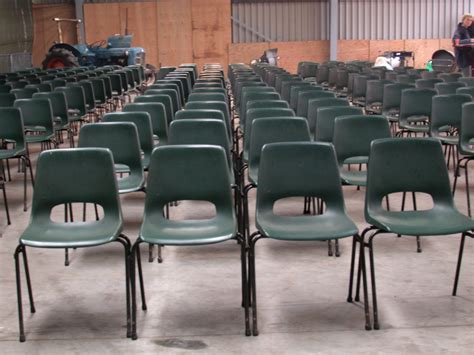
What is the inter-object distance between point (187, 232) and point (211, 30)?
2121 cm

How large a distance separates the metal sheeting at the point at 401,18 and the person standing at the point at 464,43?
10411 mm

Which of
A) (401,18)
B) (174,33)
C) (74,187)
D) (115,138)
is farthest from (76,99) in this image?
(401,18)

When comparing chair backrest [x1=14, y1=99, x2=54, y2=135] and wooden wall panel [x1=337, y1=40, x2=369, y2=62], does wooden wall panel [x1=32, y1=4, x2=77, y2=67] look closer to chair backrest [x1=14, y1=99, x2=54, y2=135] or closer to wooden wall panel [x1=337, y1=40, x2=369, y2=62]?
wooden wall panel [x1=337, y1=40, x2=369, y2=62]

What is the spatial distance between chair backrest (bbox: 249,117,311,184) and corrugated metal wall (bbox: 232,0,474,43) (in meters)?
20.3

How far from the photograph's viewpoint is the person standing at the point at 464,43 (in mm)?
14086

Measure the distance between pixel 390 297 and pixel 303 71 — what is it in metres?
13.5

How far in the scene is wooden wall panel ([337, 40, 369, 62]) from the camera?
80.3 ft

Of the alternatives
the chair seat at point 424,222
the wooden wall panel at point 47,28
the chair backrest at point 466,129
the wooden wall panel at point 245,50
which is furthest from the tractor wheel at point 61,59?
the chair seat at point 424,222

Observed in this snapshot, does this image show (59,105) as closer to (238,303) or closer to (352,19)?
(238,303)

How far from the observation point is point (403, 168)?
3.92m

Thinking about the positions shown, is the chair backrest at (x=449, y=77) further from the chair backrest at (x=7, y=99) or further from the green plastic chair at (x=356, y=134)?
the chair backrest at (x=7, y=99)

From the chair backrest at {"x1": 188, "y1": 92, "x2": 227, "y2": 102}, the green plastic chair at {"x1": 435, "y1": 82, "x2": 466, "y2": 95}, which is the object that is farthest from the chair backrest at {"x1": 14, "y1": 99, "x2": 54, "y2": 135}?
the green plastic chair at {"x1": 435, "y1": 82, "x2": 466, "y2": 95}

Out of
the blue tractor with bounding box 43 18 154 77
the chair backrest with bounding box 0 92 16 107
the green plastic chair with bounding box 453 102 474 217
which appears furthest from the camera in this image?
the blue tractor with bounding box 43 18 154 77

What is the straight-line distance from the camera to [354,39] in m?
24.7
